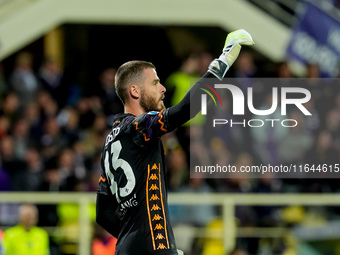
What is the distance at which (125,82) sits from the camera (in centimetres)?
539

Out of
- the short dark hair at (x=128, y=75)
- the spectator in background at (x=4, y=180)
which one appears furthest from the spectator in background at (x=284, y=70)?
the short dark hair at (x=128, y=75)

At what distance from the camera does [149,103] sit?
5.38 m

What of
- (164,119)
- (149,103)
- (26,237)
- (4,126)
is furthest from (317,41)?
(164,119)

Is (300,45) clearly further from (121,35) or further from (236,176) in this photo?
(121,35)

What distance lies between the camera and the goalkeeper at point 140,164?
501 cm

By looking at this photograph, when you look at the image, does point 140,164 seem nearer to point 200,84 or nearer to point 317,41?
point 200,84

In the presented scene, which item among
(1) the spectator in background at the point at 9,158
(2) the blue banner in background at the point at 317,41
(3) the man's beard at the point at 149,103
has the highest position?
(2) the blue banner in background at the point at 317,41

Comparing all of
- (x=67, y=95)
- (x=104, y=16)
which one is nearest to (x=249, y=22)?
(x=104, y=16)

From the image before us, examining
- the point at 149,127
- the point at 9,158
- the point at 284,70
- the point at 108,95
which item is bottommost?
the point at 149,127

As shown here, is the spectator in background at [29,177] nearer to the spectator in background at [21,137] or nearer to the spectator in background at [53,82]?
the spectator in background at [21,137]

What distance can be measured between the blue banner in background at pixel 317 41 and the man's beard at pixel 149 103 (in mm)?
8235

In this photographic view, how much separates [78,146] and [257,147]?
2.72m

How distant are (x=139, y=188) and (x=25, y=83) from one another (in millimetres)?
8403

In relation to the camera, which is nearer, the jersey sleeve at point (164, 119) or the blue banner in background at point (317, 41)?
the jersey sleeve at point (164, 119)
